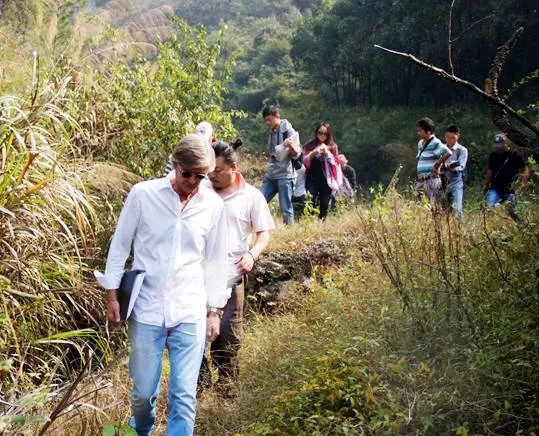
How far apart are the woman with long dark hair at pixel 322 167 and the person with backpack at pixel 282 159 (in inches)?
19.2

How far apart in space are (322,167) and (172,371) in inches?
211

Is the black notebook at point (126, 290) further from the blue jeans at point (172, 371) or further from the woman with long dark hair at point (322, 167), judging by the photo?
the woman with long dark hair at point (322, 167)

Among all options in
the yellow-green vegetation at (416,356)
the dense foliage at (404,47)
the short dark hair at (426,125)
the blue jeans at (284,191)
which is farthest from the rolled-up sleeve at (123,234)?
the dense foliage at (404,47)

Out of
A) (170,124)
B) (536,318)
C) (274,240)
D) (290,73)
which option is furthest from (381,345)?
(290,73)

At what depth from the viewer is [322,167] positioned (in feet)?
27.8

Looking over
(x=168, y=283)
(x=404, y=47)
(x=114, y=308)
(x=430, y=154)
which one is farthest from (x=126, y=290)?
(x=404, y=47)

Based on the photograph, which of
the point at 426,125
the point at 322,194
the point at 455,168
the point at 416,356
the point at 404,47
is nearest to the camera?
the point at 416,356

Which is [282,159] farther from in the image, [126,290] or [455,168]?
[126,290]

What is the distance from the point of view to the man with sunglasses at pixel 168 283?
3412mm

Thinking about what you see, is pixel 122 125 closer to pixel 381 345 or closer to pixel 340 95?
pixel 381 345

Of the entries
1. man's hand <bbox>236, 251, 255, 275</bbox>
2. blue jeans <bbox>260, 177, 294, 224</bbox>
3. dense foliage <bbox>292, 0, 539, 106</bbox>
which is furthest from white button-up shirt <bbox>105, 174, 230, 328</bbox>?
dense foliage <bbox>292, 0, 539, 106</bbox>

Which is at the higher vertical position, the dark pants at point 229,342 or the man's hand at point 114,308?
the man's hand at point 114,308

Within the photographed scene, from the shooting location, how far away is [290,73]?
161 ft

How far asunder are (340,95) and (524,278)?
35049 mm
